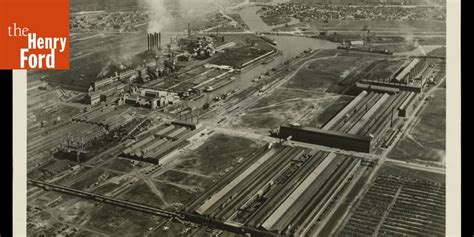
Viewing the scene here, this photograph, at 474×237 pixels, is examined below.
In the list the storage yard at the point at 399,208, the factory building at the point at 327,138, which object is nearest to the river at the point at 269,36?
the factory building at the point at 327,138

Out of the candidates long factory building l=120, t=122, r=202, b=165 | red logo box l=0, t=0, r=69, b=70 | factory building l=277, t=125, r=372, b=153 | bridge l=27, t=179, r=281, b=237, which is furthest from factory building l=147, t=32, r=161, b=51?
Answer: red logo box l=0, t=0, r=69, b=70

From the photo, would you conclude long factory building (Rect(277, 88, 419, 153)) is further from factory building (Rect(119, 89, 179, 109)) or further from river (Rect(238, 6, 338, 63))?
river (Rect(238, 6, 338, 63))

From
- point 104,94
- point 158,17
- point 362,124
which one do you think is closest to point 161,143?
point 104,94

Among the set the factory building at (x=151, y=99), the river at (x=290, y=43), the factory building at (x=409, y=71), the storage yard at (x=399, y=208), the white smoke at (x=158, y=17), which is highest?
the white smoke at (x=158, y=17)

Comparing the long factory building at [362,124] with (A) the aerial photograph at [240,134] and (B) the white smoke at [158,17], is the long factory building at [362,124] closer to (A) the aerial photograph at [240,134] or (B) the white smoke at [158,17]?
(A) the aerial photograph at [240,134]

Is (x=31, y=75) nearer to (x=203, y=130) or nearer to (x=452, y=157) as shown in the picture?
(x=203, y=130)

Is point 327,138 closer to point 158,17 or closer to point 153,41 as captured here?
point 153,41
